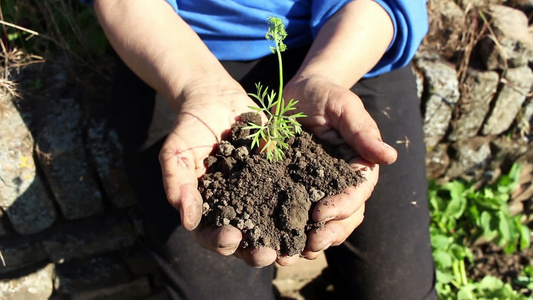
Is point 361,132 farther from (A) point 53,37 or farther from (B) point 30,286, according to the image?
(B) point 30,286

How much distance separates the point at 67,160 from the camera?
251cm

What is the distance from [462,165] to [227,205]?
195 centimetres

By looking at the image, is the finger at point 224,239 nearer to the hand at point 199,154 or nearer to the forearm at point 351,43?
the hand at point 199,154

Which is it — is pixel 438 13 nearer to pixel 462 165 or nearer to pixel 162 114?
pixel 462 165

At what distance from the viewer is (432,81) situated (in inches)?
111

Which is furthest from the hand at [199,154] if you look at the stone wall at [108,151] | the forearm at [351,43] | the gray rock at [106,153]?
the stone wall at [108,151]

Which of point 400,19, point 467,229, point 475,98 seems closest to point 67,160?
point 400,19

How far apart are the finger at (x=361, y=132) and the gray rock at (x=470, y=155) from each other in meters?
1.51

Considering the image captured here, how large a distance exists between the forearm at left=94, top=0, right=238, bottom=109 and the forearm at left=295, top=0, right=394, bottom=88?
38cm

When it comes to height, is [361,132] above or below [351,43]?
below

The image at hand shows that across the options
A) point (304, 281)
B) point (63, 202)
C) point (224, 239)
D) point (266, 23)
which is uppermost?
point (266, 23)

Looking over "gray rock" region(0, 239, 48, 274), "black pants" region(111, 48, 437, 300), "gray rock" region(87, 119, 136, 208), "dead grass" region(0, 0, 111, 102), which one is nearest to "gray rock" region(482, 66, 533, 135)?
"black pants" region(111, 48, 437, 300)

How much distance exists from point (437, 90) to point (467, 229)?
3.13ft

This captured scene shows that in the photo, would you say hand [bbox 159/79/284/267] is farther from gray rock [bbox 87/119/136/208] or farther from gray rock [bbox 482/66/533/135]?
gray rock [bbox 482/66/533/135]
